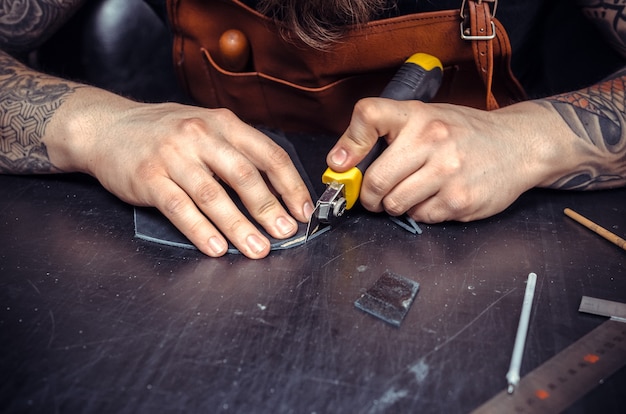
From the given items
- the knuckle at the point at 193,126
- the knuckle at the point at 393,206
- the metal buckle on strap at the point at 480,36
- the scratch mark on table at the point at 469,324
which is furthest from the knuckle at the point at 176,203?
the metal buckle on strap at the point at 480,36

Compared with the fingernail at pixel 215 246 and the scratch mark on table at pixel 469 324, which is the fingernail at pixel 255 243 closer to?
the fingernail at pixel 215 246

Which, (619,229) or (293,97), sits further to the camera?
(293,97)

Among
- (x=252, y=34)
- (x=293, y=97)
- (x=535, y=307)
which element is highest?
(x=252, y=34)

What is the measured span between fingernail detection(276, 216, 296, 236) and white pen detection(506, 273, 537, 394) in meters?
0.36

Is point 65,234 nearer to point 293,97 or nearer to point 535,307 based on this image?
point 293,97

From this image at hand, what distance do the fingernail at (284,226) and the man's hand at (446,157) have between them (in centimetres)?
12

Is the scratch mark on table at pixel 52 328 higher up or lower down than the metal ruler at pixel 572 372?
higher up

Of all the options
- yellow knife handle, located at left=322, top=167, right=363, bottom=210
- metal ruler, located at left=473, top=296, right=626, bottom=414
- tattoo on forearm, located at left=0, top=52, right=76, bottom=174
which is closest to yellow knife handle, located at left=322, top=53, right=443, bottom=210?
yellow knife handle, located at left=322, top=167, right=363, bottom=210

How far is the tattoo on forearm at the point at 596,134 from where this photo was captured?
99cm

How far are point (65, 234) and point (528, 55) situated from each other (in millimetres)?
1088

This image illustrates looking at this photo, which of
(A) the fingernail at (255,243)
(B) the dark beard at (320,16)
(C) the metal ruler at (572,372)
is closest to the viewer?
(C) the metal ruler at (572,372)

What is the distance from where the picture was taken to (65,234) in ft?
3.02

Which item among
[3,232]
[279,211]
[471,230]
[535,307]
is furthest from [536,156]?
[3,232]

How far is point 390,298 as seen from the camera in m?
0.78
